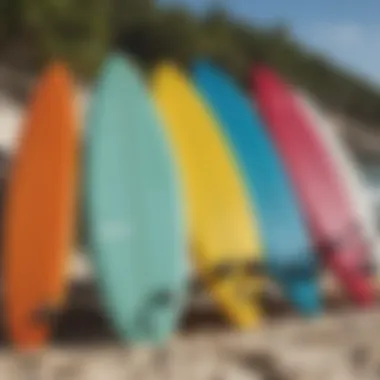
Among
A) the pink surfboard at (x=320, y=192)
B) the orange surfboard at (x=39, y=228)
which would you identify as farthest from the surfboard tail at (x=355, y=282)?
the orange surfboard at (x=39, y=228)

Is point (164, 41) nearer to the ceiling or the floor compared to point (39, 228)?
nearer to the ceiling

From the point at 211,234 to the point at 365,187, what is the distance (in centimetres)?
55

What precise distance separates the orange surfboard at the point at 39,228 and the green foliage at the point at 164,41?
6.08ft

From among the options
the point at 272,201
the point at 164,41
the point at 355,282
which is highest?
the point at 164,41

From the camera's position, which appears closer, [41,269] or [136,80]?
[41,269]

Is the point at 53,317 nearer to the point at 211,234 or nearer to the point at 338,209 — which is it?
the point at 211,234

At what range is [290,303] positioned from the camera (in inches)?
76.1

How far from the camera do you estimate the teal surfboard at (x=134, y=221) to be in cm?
161

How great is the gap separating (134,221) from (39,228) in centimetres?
15

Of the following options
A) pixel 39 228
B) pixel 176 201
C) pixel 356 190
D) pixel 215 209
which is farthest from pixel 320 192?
pixel 39 228

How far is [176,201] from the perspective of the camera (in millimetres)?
1670

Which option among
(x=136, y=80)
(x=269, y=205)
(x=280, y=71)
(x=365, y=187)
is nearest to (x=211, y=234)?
(x=269, y=205)

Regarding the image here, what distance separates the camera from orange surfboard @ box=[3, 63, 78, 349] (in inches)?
62.4

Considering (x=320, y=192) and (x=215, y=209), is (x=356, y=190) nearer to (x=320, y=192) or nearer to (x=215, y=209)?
(x=320, y=192)
